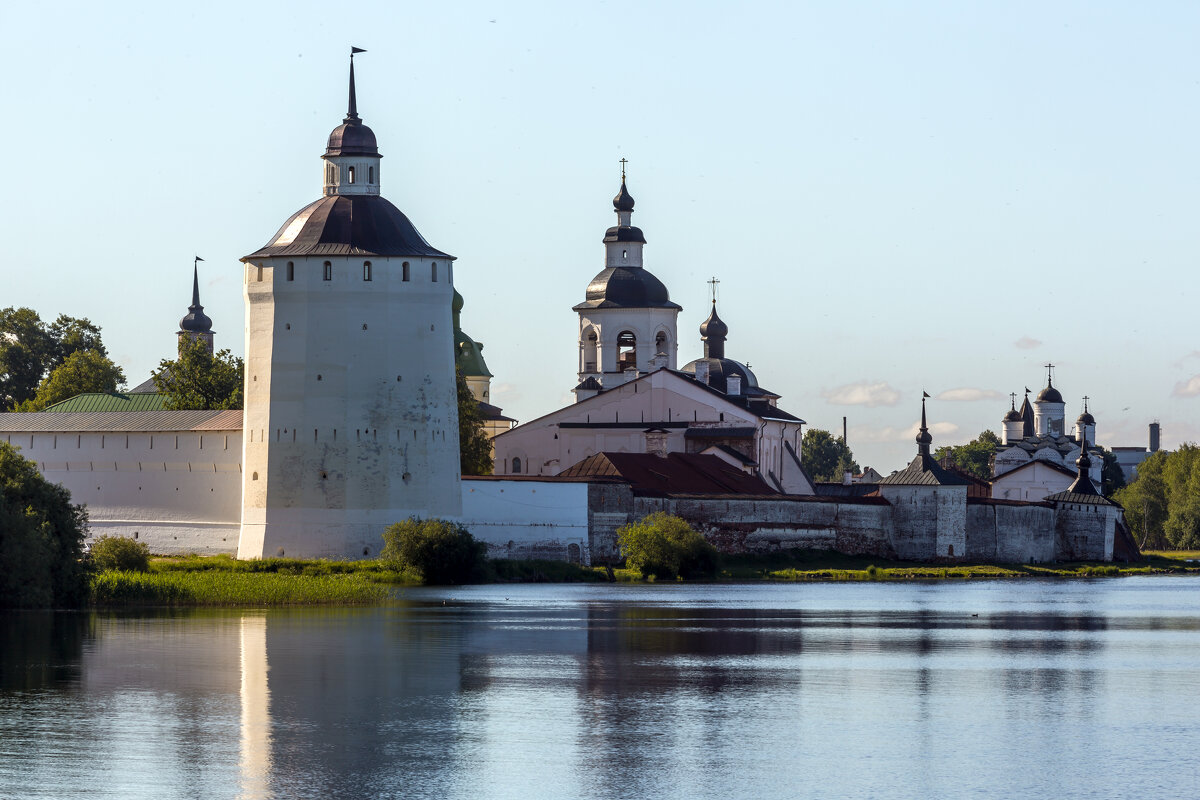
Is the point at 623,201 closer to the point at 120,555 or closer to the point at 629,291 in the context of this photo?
the point at 629,291

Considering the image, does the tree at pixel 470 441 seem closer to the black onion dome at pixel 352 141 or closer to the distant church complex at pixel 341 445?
the distant church complex at pixel 341 445

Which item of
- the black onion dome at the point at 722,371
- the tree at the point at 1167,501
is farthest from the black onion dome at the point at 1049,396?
the black onion dome at the point at 722,371

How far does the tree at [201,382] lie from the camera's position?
54.4m

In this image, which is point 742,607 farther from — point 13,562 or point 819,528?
point 819,528

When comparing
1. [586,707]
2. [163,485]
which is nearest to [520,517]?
[163,485]

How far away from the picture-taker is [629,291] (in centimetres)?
6794

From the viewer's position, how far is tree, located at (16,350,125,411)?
60.8 metres

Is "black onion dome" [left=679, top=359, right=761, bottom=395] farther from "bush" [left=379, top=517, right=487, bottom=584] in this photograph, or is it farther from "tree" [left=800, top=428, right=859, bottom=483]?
"tree" [left=800, top=428, right=859, bottom=483]

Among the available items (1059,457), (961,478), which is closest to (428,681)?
(961,478)

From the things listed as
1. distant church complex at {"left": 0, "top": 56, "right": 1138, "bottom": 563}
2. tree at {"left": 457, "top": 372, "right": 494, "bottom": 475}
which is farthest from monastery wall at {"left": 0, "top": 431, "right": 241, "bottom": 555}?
tree at {"left": 457, "top": 372, "right": 494, "bottom": 475}

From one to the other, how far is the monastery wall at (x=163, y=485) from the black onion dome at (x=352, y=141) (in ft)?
22.7

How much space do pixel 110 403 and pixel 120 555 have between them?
2132 cm

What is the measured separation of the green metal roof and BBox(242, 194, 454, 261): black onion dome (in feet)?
43.3

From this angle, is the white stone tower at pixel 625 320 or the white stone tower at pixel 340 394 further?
the white stone tower at pixel 625 320
